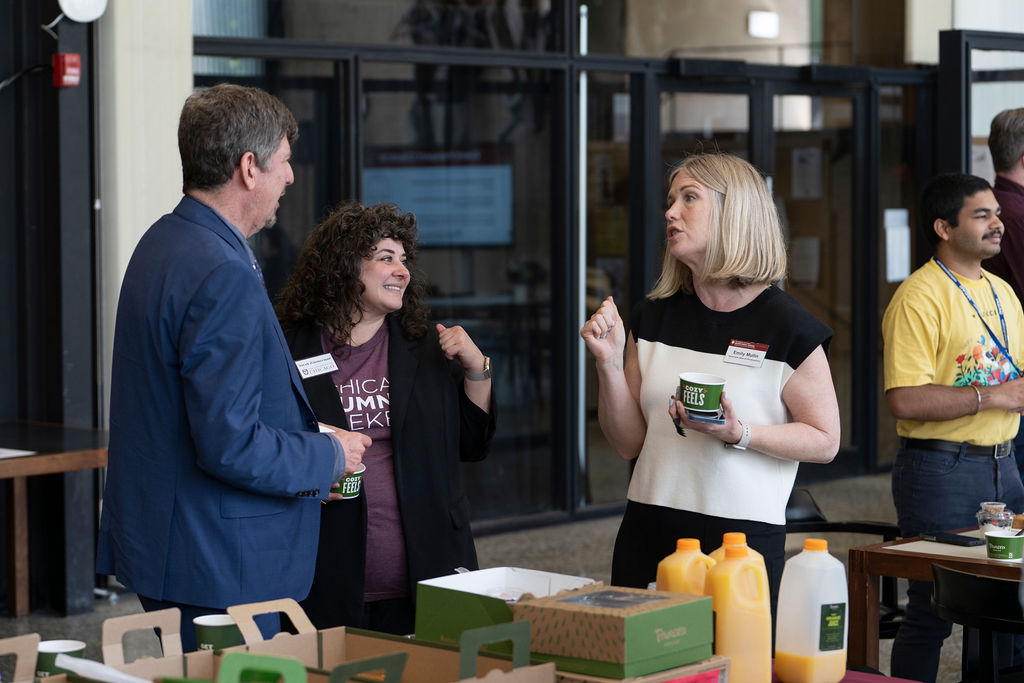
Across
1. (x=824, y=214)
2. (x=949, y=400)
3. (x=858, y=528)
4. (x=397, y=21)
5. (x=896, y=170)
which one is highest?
(x=397, y=21)

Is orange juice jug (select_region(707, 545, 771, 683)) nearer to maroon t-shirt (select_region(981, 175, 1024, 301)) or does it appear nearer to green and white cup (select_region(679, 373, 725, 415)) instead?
green and white cup (select_region(679, 373, 725, 415))

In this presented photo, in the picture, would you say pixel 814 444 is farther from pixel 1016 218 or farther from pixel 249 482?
pixel 1016 218

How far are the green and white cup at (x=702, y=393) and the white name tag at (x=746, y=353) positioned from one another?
0.87 feet

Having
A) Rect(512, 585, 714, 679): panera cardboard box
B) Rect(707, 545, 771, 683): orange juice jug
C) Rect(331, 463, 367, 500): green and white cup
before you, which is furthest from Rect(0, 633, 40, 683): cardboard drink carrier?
Rect(707, 545, 771, 683): orange juice jug

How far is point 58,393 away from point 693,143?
13.9ft

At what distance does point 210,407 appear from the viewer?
240cm

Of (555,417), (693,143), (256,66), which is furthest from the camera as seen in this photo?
(693,143)

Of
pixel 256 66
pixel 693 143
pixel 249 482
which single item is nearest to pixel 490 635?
pixel 249 482

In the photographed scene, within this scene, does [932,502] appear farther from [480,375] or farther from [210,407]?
[210,407]

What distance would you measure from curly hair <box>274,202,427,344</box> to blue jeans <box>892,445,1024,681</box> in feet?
5.40

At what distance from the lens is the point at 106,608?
5461 mm

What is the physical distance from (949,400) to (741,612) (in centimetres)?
192

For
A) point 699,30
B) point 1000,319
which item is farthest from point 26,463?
point 699,30

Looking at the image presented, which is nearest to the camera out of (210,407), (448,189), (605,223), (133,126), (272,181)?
(210,407)
